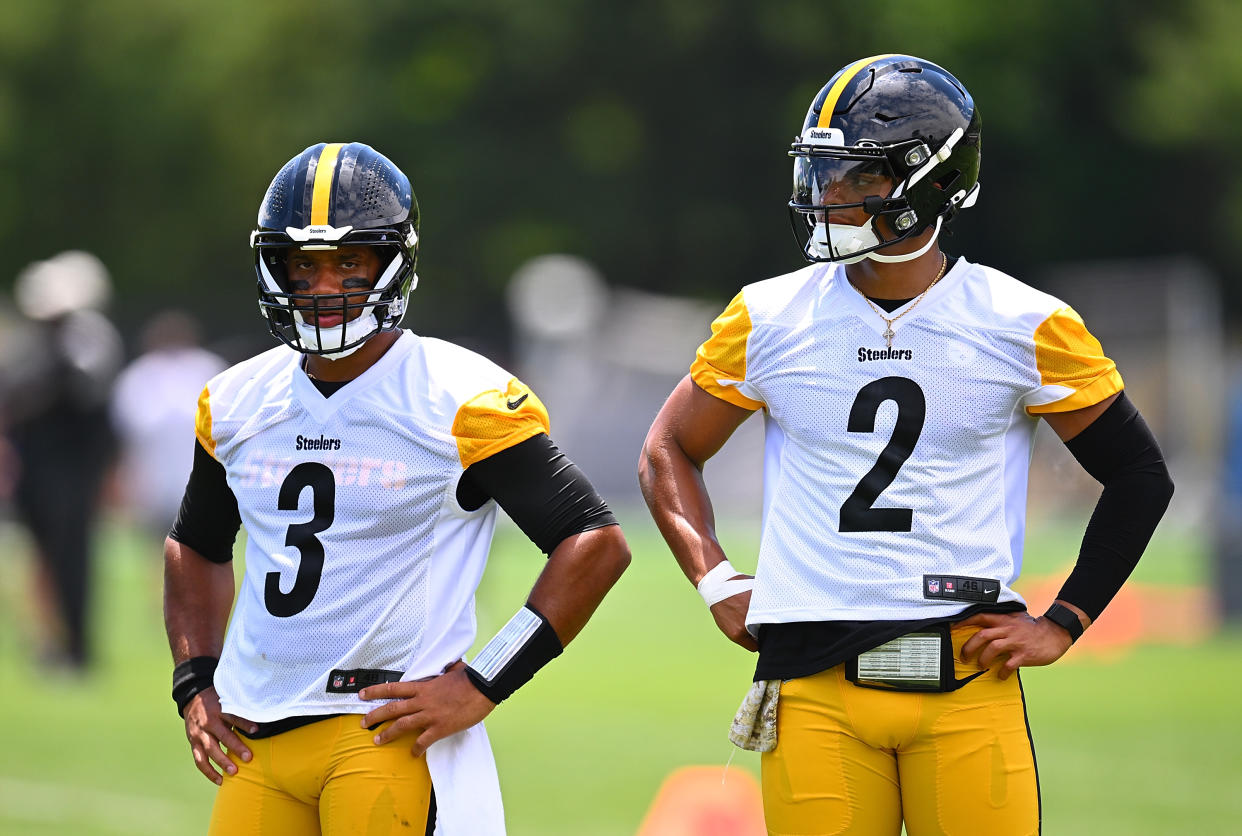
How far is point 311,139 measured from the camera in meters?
44.3

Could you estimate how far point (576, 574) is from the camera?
3818 millimetres

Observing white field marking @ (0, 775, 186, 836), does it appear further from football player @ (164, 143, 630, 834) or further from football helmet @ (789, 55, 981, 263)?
football helmet @ (789, 55, 981, 263)

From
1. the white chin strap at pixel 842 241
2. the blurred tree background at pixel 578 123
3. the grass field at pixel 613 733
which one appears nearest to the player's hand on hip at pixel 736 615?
the white chin strap at pixel 842 241

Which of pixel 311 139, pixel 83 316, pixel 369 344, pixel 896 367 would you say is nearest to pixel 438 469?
pixel 369 344

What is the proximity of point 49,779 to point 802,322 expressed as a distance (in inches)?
250

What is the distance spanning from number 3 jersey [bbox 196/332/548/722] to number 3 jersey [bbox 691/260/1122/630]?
62 cm

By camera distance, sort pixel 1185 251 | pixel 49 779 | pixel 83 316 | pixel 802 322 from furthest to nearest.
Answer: pixel 1185 251, pixel 83 316, pixel 49 779, pixel 802 322

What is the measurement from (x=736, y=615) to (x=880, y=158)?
107cm

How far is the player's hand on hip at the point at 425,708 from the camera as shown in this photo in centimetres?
372

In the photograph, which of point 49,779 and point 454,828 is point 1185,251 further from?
point 454,828

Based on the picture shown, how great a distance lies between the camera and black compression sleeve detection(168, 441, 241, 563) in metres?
4.07

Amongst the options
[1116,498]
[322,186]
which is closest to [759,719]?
[1116,498]

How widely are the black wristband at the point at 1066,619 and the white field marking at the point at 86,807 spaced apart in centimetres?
516

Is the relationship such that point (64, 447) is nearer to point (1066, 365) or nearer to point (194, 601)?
point (194, 601)
